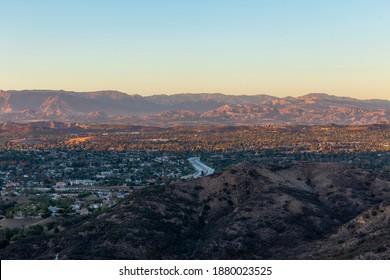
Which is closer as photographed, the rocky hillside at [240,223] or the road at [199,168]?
the rocky hillside at [240,223]

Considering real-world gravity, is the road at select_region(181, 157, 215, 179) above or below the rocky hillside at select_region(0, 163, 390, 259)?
below

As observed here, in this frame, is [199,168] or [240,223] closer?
[240,223]

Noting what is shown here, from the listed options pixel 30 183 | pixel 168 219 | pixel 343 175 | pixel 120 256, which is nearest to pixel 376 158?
pixel 343 175

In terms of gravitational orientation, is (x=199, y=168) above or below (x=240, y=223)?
below

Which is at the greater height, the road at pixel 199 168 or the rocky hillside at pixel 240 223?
the rocky hillside at pixel 240 223
